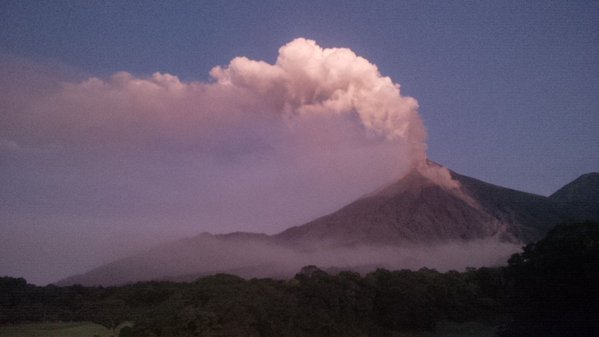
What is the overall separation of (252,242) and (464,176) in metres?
65.9

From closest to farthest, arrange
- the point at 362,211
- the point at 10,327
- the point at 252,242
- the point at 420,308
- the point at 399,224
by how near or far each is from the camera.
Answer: the point at 10,327
the point at 420,308
the point at 399,224
the point at 362,211
the point at 252,242

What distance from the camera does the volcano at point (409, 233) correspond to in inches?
4572

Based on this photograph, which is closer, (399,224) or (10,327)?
(10,327)

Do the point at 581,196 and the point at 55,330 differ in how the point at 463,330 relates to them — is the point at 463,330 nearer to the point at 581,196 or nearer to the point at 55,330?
the point at 55,330

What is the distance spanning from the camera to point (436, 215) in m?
132

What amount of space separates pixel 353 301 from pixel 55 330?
666 inches

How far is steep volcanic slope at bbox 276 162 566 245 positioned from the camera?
123 meters

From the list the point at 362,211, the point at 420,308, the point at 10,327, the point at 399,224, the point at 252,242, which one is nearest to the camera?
the point at 10,327

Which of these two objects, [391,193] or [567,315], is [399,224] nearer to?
[391,193]

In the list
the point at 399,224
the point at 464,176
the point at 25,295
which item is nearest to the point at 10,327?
the point at 25,295

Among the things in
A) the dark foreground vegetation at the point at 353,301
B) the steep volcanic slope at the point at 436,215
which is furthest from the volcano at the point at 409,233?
the dark foreground vegetation at the point at 353,301

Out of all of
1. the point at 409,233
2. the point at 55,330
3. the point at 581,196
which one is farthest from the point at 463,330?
the point at 581,196

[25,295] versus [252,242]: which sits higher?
[252,242]

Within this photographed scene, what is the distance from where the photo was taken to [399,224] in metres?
130
